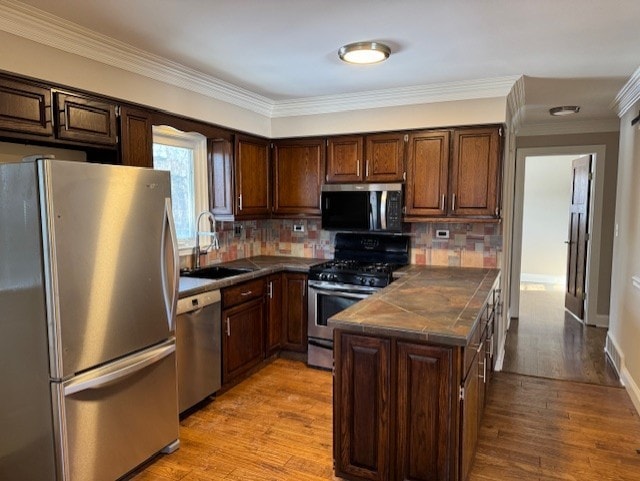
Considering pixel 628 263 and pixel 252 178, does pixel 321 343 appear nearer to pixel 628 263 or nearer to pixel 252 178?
pixel 252 178

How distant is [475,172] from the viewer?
3562 mm

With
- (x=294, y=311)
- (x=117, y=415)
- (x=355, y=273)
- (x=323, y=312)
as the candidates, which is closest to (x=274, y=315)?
(x=294, y=311)

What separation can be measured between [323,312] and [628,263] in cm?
260

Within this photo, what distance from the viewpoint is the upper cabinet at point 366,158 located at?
12.6 feet

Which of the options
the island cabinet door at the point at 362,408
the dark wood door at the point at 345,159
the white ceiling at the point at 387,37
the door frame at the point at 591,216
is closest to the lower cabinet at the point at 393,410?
the island cabinet door at the point at 362,408

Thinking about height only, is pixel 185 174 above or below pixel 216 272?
above

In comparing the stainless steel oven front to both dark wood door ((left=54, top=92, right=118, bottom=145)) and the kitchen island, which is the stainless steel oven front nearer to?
the kitchen island

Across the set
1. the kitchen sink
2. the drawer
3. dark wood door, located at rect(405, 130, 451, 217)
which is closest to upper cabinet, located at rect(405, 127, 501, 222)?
dark wood door, located at rect(405, 130, 451, 217)

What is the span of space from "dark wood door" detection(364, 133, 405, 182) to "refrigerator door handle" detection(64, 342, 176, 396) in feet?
7.68

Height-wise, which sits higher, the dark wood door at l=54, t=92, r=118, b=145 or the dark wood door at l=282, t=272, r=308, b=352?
the dark wood door at l=54, t=92, r=118, b=145

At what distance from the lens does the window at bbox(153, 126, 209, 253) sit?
3.54 meters

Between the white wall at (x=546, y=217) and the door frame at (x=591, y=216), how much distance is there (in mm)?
2787

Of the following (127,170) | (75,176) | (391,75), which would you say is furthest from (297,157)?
(75,176)

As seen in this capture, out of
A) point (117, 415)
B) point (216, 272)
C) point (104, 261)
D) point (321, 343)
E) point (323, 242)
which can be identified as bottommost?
point (321, 343)
